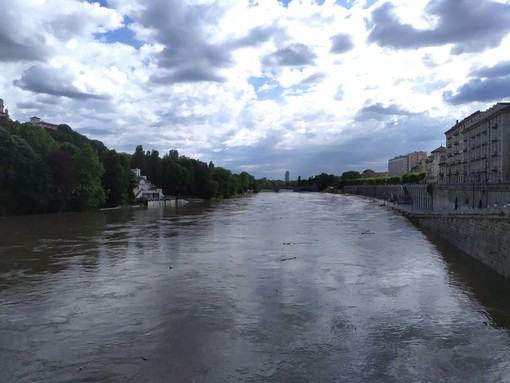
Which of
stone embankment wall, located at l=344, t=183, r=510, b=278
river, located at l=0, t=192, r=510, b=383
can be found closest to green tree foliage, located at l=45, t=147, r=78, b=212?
river, located at l=0, t=192, r=510, b=383

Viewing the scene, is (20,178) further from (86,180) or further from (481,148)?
(481,148)

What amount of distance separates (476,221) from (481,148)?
53.1m

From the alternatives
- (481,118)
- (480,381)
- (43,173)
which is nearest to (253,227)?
(43,173)

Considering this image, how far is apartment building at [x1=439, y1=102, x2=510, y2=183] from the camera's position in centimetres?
6059

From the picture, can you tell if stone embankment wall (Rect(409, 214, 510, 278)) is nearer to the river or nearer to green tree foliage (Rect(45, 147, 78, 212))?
the river

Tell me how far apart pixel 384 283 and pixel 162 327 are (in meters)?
9.62

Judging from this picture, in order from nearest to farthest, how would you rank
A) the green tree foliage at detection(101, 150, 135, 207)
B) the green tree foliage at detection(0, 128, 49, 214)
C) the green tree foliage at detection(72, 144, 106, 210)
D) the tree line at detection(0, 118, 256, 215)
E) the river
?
the river, the green tree foliage at detection(0, 128, 49, 214), the tree line at detection(0, 118, 256, 215), the green tree foliage at detection(72, 144, 106, 210), the green tree foliage at detection(101, 150, 135, 207)

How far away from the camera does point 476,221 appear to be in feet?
80.1

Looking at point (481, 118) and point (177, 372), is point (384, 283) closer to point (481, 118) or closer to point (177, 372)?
Answer: point (177, 372)

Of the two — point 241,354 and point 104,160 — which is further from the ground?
point 104,160

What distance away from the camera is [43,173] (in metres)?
54.1

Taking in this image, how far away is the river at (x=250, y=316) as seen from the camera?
976 cm

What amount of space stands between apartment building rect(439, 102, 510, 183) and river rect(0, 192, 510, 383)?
4232 cm

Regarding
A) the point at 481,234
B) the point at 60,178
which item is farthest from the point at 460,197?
the point at 60,178
